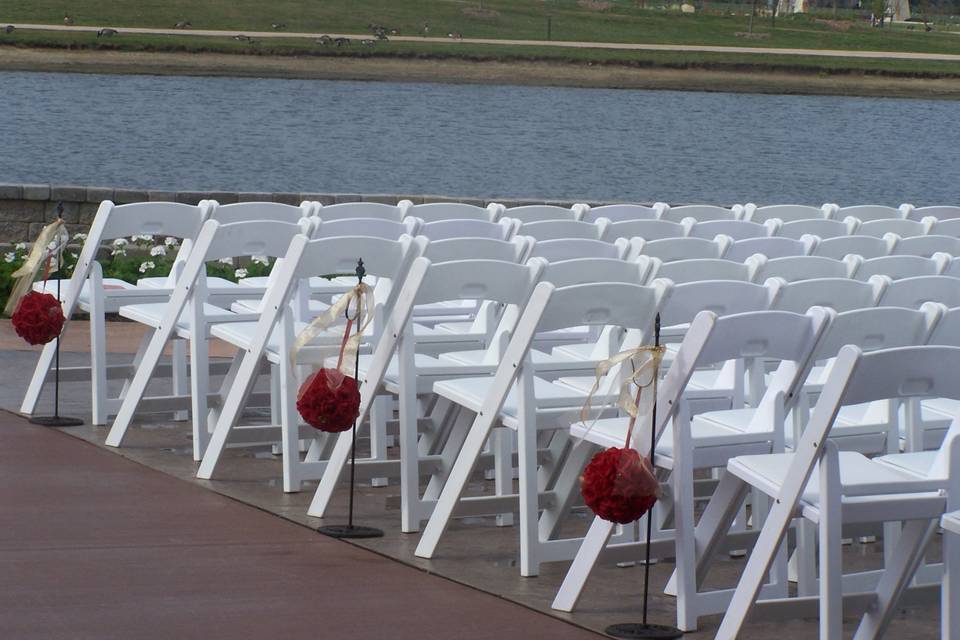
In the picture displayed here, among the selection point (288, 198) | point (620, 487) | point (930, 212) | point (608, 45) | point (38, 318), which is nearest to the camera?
point (620, 487)

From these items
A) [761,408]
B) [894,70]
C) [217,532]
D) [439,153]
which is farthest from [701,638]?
[894,70]

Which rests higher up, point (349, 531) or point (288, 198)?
point (349, 531)

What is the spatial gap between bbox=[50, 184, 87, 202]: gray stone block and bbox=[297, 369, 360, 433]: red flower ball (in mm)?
6291

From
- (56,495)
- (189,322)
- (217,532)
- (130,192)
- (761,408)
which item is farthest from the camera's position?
(130,192)

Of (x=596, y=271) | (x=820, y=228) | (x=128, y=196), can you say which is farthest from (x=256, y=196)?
(x=596, y=271)

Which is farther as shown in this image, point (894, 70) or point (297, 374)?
point (894, 70)

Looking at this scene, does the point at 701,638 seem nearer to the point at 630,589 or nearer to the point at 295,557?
the point at 630,589

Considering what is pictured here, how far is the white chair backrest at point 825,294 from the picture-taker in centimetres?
530

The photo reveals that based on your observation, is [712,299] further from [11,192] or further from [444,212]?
[11,192]

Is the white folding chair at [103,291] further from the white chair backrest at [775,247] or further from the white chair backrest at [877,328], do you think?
the white chair backrest at [877,328]

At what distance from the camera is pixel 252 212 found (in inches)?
285

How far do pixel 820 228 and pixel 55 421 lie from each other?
13.3ft

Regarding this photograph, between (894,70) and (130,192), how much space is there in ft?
174

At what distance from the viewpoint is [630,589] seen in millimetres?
4918
